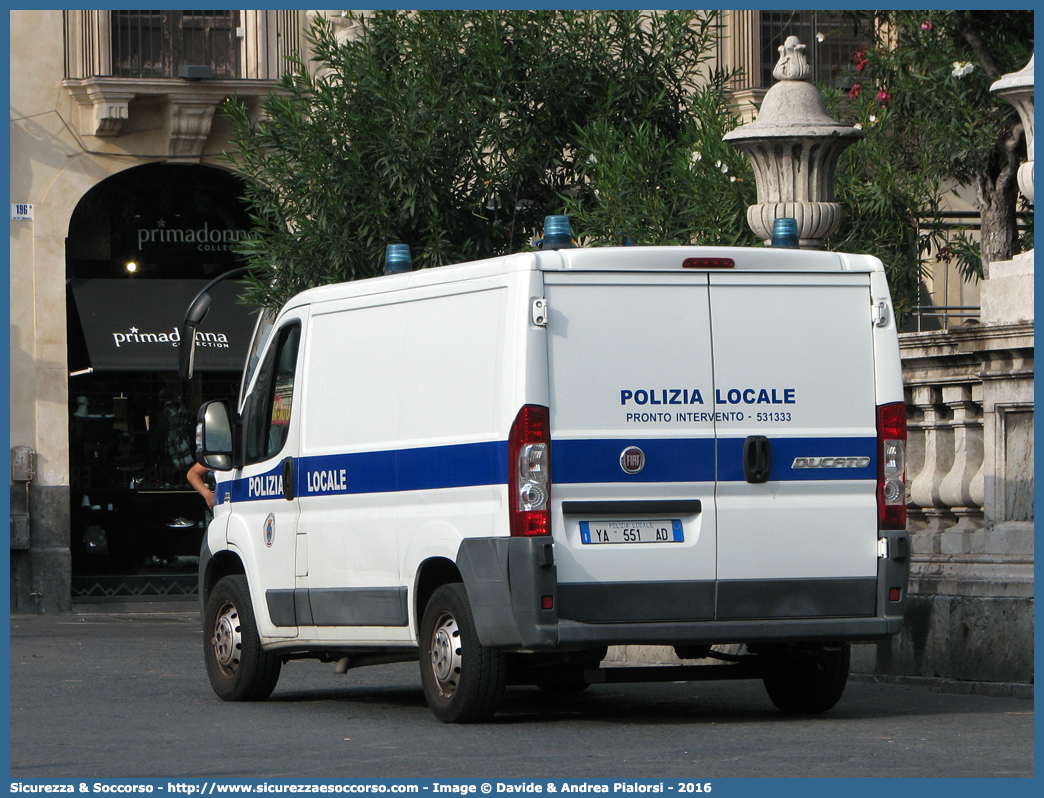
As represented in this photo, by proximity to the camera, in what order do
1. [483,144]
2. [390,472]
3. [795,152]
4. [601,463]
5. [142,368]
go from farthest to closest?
[142,368] < [483,144] < [795,152] < [390,472] < [601,463]

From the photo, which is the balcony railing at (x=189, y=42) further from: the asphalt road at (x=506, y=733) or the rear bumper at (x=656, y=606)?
the rear bumper at (x=656, y=606)

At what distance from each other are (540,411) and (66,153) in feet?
45.2

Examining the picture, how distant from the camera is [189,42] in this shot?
21875mm

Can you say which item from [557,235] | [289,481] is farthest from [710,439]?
[289,481]

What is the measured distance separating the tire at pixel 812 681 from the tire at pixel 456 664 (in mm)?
1435

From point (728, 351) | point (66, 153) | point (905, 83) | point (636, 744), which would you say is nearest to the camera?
point (636, 744)

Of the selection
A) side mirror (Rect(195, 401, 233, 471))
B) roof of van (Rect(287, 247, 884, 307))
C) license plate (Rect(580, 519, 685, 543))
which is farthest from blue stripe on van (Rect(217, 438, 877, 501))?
side mirror (Rect(195, 401, 233, 471))

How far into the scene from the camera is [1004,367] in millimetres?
11242

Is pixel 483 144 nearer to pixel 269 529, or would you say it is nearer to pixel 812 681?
pixel 269 529

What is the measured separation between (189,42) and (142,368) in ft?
11.4

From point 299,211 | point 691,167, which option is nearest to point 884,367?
point 691,167

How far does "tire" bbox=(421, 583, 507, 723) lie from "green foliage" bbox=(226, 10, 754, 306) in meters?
8.09

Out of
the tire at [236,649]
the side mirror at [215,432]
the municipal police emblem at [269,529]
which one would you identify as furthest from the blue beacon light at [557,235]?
the tire at [236,649]

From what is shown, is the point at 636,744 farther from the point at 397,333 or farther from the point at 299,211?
the point at 299,211
